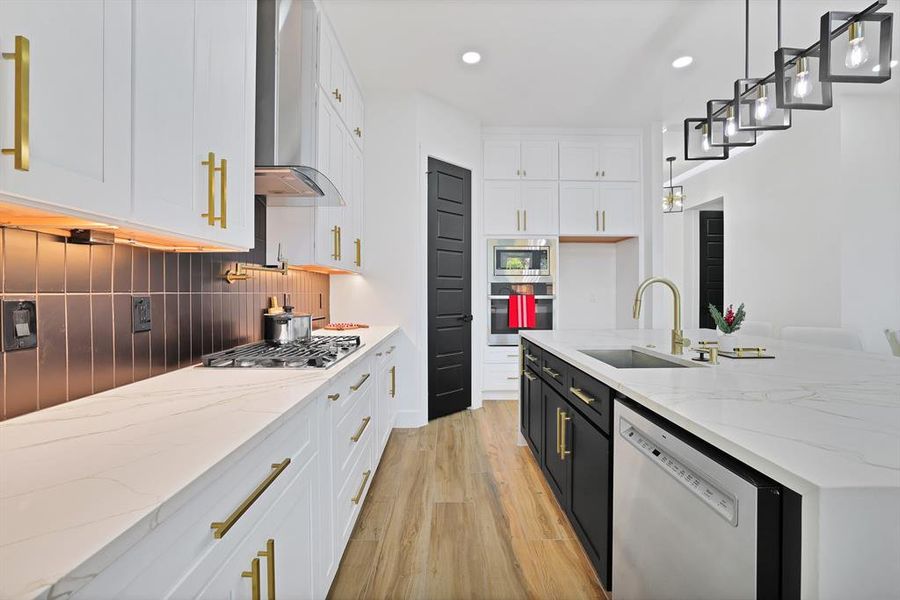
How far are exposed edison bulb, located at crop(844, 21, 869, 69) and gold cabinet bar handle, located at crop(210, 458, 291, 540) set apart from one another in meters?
2.44

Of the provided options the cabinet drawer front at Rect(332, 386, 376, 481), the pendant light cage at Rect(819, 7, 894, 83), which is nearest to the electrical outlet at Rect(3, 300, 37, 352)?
the cabinet drawer front at Rect(332, 386, 376, 481)

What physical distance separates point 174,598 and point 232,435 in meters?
0.27

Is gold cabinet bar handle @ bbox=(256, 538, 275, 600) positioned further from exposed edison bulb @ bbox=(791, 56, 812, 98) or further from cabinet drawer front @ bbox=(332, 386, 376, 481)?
exposed edison bulb @ bbox=(791, 56, 812, 98)

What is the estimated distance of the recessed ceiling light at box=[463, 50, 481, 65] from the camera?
123 inches

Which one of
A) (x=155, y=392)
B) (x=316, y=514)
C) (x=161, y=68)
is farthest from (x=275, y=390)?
(x=161, y=68)

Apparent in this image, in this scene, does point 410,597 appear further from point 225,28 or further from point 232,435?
point 225,28

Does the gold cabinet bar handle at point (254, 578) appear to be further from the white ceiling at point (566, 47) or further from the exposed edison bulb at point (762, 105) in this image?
the white ceiling at point (566, 47)

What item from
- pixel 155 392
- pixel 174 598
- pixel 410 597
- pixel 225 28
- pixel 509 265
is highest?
pixel 225 28

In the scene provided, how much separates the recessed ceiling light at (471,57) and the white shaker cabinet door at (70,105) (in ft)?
8.66

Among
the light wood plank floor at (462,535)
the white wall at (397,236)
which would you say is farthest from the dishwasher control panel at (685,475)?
the white wall at (397,236)

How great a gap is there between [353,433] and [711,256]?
6431 mm

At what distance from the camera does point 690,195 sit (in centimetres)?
634

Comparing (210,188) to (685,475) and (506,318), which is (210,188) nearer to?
(685,475)

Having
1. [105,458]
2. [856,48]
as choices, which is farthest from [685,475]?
[856,48]
